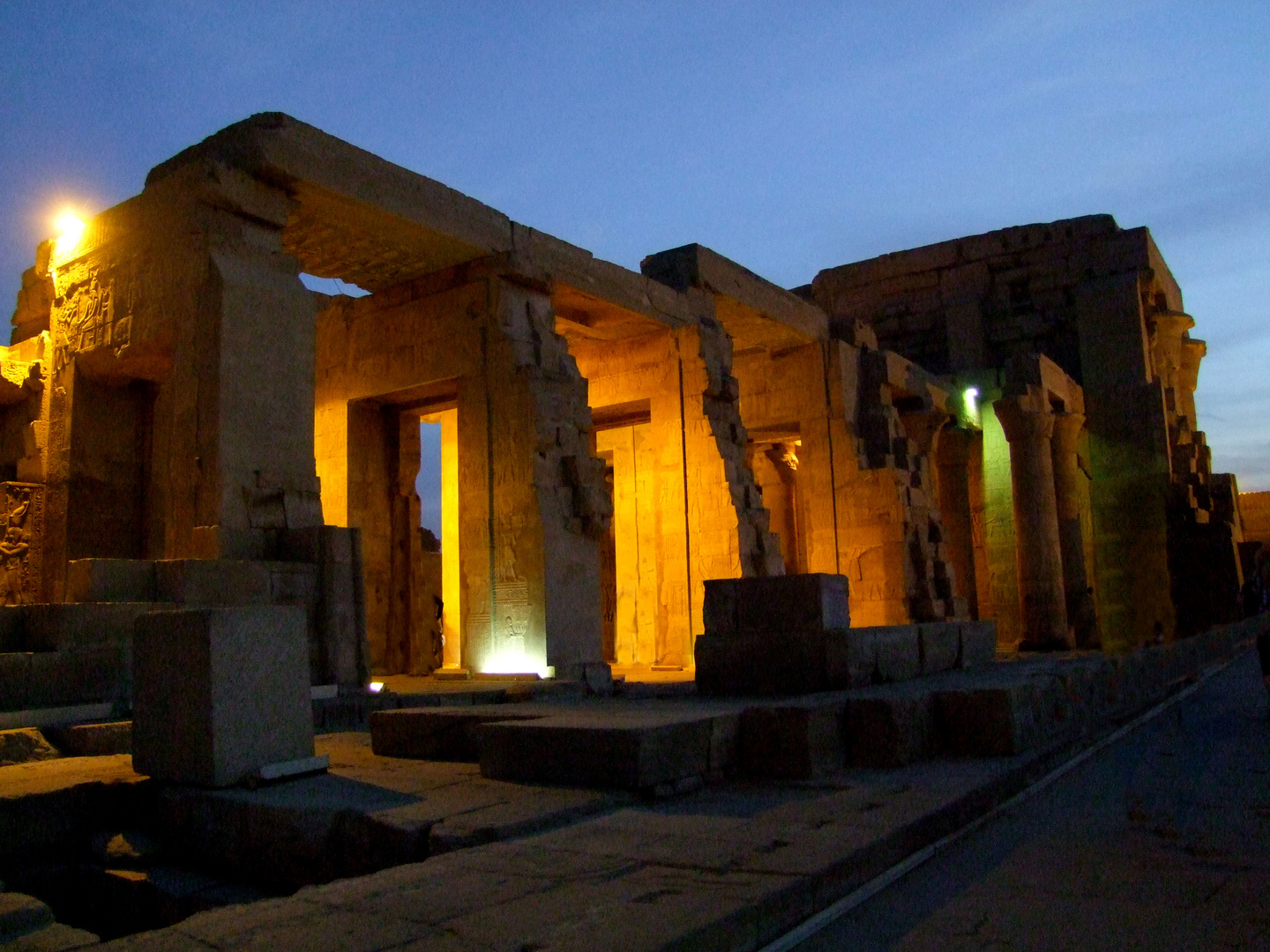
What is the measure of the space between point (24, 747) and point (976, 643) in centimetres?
685

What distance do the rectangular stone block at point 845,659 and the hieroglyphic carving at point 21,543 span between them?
8.02m

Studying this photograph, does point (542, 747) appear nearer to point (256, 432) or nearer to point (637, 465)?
point (256, 432)

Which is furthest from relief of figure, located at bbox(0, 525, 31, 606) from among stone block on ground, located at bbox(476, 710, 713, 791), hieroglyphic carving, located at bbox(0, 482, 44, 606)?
stone block on ground, located at bbox(476, 710, 713, 791)

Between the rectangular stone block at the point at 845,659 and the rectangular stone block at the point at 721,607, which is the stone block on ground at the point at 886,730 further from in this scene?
the rectangular stone block at the point at 721,607

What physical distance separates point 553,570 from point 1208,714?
20.3 feet

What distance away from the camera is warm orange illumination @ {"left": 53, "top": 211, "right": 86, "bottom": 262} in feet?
34.8

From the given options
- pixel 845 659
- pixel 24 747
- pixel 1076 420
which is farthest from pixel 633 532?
pixel 24 747

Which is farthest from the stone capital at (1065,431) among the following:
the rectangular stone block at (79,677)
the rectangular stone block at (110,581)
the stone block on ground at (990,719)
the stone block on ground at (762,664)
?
the rectangular stone block at (79,677)

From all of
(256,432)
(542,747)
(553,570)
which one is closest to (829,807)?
(542,747)

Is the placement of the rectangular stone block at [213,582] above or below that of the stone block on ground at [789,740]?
above

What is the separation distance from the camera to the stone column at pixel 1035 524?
58.4 feet

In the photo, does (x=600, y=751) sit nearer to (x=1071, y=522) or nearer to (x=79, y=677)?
(x=79, y=677)

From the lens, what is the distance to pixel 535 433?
11.3 m

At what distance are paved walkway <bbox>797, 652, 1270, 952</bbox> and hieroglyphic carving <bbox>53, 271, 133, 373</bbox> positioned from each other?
8.94 m
